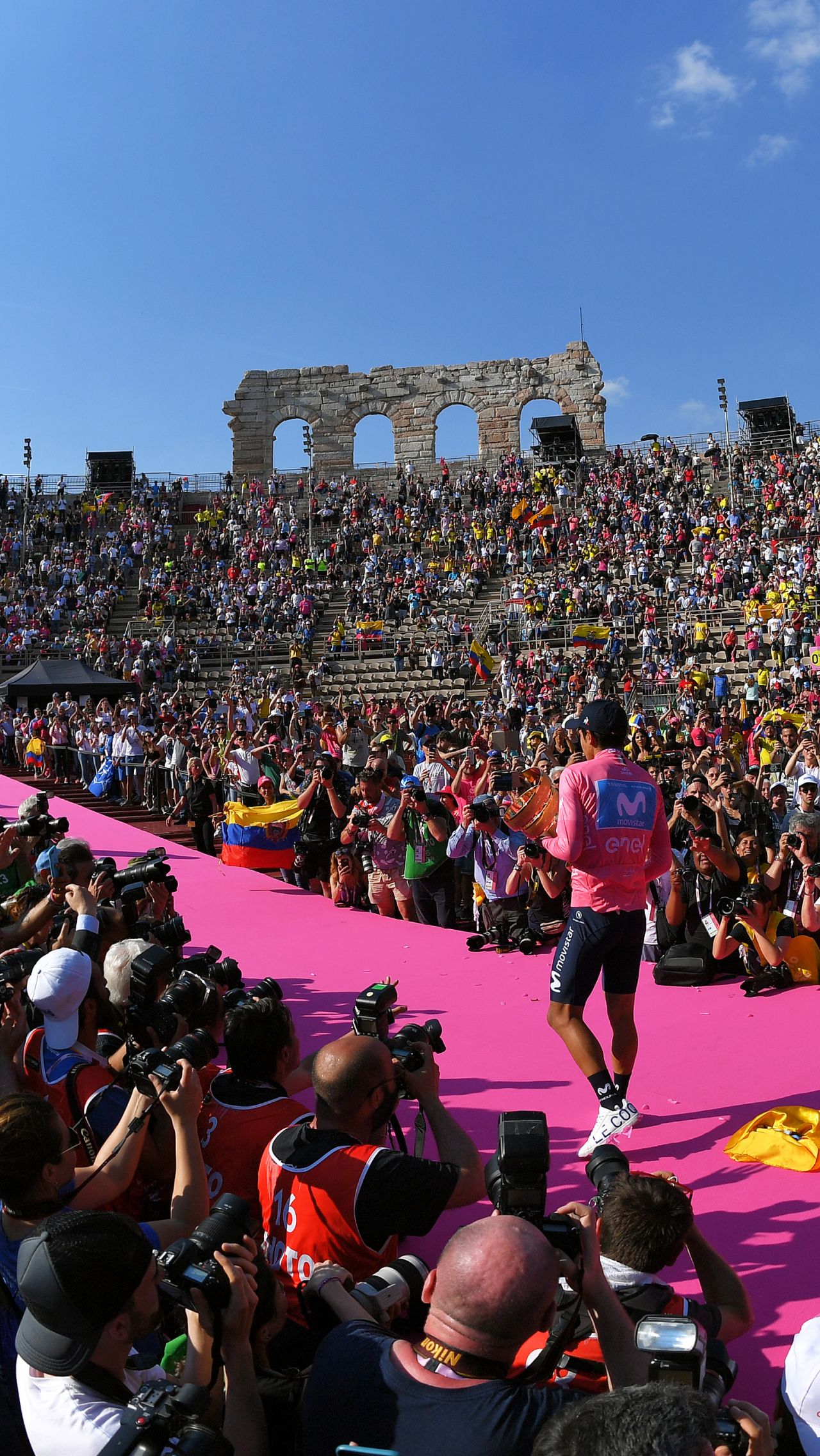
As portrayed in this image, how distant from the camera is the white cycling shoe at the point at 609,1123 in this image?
387cm

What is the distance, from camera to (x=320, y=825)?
8734 millimetres

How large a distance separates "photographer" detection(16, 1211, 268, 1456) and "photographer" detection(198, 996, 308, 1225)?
2.91 ft

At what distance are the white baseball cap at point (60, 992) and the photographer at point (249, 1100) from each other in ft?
1.77

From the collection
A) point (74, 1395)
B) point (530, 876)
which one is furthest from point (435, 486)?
point (74, 1395)

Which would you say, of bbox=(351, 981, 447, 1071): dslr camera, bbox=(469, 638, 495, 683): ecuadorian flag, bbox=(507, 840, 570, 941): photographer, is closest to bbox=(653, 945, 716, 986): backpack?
bbox=(507, 840, 570, 941): photographer

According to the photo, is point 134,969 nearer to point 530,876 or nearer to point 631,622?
point 530,876

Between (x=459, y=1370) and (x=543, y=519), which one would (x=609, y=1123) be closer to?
(x=459, y=1370)

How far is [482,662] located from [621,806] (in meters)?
19.6

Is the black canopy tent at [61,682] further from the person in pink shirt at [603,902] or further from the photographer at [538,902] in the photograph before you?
the person in pink shirt at [603,902]

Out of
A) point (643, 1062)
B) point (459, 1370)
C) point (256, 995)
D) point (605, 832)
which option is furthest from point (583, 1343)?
point (643, 1062)

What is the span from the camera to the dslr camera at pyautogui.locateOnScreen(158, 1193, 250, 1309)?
1809 mm

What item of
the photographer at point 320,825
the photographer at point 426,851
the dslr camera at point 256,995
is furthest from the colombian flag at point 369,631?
the dslr camera at point 256,995

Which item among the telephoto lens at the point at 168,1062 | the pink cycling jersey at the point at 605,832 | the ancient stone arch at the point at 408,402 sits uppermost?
the ancient stone arch at the point at 408,402

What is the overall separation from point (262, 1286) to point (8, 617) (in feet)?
98.1
